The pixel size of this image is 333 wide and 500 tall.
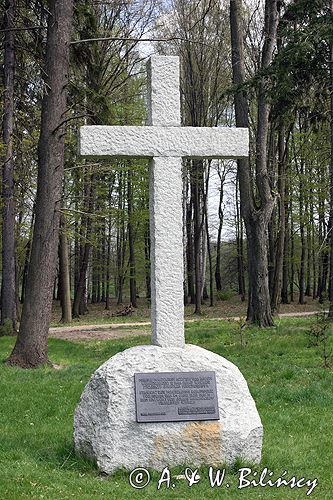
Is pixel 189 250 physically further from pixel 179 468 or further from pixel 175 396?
pixel 179 468

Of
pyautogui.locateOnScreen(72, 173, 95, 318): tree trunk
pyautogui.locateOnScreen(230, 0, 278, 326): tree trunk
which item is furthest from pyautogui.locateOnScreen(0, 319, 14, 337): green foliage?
pyautogui.locateOnScreen(230, 0, 278, 326): tree trunk

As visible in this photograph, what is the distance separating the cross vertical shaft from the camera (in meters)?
6.45

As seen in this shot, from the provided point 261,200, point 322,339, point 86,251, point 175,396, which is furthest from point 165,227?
point 86,251

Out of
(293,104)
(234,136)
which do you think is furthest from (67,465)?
(293,104)

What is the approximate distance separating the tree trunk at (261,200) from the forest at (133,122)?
32 mm

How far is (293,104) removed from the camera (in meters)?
16.6

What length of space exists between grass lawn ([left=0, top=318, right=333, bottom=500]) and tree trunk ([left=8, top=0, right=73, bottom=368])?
0.63 metres

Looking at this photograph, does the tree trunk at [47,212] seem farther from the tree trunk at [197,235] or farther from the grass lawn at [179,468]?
the tree trunk at [197,235]

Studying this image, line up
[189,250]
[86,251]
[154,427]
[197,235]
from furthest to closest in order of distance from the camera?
1. [189,250]
2. [197,235]
3. [86,251]
4. [154,427]

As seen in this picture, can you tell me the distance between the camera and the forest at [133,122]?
12602mm

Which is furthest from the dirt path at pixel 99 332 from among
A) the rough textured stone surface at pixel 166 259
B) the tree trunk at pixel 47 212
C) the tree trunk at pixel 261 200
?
the rough textured stone surface at pixel 166 259

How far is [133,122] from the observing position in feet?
82.1

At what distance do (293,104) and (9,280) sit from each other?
8.29 metres

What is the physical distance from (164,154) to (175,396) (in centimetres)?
220
